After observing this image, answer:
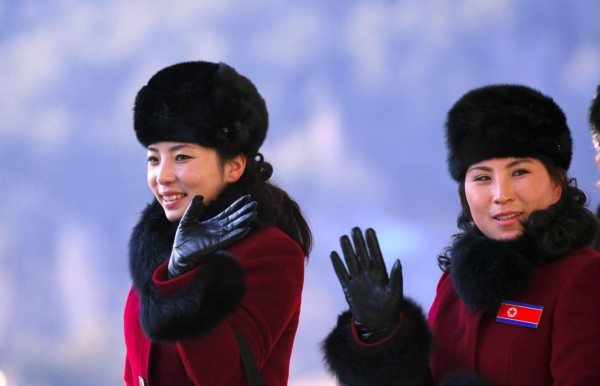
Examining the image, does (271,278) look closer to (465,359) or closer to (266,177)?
(266,177)

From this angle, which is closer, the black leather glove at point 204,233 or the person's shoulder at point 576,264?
the person's shoulder at point 576,264

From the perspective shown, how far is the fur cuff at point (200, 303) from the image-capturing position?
1964 millimetres

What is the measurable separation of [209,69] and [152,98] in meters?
0.17

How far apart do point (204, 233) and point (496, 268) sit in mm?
654

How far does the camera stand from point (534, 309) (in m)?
1.83

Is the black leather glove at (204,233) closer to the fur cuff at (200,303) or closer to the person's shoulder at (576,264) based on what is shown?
the fur cuff at (200,303)

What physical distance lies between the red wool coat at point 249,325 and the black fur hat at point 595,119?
34.8 inches

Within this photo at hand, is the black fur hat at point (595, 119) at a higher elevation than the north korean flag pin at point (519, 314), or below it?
higher

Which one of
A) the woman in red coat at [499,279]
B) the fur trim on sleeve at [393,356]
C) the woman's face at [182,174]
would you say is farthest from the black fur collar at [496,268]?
the woman's face at [182,174]

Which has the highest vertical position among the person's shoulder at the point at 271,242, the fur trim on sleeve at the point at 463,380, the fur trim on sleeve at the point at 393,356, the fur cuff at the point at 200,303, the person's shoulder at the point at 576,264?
the person's shoulder at the point at 271,242

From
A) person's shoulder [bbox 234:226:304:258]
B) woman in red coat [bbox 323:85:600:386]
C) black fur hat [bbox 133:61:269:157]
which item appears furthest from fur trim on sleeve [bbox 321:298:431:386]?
black fur hat [bbox 133:61:269:157]

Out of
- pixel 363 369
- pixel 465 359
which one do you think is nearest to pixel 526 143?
pixel 465 359

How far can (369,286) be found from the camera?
1875 millimetres

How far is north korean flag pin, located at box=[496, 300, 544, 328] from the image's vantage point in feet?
5.97
